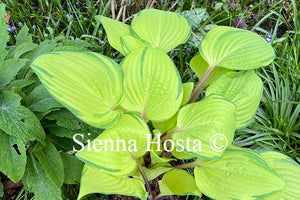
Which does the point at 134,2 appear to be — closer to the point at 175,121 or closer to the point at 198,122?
the point at 175,121

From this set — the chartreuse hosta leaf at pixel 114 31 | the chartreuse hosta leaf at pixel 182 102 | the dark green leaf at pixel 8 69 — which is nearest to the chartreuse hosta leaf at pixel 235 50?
the chartreuse hosta leaf at pixel 182 102

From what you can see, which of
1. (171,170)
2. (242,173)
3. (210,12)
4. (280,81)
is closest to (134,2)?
(210,12)

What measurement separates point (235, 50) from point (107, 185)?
56 cm

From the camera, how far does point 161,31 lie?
3.31 ft

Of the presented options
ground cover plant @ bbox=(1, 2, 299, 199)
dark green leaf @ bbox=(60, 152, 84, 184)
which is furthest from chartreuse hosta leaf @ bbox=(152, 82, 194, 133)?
dark green leaf @ bbox=(60, 152, 84, 184)

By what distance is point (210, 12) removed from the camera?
1.67 metres

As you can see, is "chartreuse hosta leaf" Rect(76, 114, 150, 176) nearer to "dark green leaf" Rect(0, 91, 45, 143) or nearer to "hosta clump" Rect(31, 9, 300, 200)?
"hosta clump" Rect(31, 9, 300, 200)

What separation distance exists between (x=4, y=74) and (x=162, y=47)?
495mm

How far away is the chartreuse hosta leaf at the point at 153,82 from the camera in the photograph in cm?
81

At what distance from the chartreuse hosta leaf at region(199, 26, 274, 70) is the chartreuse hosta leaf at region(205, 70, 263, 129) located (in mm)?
33

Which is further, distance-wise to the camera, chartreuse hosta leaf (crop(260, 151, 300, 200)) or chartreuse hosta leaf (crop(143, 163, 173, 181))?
chartreuse hosta leaf (crop(143, 163, 173, 181))

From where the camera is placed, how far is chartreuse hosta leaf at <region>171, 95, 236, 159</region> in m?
0.76

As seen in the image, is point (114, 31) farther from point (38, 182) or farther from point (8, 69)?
point (38, 182)

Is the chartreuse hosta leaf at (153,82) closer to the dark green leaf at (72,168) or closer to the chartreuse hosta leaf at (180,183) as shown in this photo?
the chartreuse hosta leaf at (180,183)
